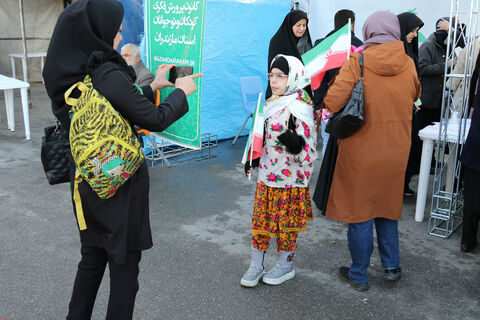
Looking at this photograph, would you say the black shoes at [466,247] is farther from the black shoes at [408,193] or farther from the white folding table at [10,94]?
the white folding table at [10,94]

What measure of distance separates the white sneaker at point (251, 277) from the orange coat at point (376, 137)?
0.63 meters

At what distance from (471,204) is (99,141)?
9.15 feet

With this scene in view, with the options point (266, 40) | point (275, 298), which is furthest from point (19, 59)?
point (275, 298)

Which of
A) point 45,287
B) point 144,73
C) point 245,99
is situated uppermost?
point 144,73

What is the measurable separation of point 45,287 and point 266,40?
5.07m

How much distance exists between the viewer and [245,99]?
6.49 m

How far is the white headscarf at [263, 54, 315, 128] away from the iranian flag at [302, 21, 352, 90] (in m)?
0.18

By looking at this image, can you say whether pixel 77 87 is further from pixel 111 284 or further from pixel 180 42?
pixel 180 42

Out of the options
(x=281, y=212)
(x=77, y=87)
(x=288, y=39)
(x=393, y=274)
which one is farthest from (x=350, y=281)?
(x=288, y=39)

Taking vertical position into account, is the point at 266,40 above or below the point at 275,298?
above

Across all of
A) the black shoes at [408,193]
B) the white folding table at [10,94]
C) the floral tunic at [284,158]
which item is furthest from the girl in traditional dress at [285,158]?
the white folding table at [10,94]

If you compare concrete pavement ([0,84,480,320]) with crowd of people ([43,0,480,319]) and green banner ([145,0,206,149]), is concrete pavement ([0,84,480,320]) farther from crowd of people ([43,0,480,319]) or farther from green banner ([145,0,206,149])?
green banner ([145,0,206,149])

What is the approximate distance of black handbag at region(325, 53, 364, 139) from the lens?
8.77 feet

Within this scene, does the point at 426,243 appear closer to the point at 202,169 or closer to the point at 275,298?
the point at 275,298
